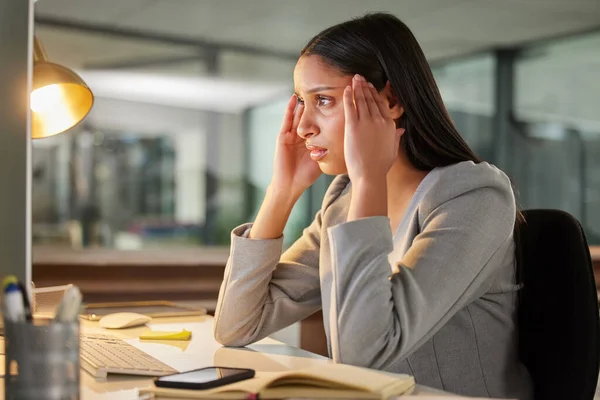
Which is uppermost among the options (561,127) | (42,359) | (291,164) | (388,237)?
(561,127)

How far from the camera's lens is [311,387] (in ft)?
3.42

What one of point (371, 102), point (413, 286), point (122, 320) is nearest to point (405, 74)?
point (371, 102)

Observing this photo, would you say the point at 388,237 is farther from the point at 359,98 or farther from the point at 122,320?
the point at 122,320

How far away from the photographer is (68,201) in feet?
18.5

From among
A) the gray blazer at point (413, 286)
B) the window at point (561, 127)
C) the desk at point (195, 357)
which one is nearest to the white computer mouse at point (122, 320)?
the desk at point (195, 357)

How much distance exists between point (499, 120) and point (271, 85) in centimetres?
203

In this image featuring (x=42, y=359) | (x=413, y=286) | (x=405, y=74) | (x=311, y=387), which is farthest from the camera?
(x=405, y=74)

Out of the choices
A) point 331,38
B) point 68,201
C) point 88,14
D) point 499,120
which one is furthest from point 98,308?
point 499,120

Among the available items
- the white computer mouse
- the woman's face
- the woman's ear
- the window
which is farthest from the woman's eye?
the window

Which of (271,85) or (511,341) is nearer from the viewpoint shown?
(511,341)

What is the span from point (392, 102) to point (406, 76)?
54mm

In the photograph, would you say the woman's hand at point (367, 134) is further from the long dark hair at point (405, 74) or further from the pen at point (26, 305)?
the pen at point (26, 305)

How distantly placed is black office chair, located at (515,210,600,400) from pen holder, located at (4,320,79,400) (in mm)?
867

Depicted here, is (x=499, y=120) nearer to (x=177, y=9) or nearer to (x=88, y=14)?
(x=177, y=9)
